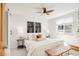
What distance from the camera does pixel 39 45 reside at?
210 cm

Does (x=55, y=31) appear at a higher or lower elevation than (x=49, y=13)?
lower

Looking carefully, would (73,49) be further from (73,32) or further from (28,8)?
(28,8)

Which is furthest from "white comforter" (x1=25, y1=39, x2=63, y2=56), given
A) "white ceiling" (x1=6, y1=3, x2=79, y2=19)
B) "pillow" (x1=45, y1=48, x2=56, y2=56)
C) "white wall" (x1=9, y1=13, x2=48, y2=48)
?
"white ceiling" (x1=6, y1=3, x2=79, y2=19)

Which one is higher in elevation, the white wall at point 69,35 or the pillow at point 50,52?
the white wall at point 69,35

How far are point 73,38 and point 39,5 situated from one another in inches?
34.1

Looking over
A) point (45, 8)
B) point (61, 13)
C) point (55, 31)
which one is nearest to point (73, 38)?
point (55, 31)

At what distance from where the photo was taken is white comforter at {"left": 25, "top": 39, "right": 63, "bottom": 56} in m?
2.09

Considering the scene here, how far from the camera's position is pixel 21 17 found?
84.0 inches

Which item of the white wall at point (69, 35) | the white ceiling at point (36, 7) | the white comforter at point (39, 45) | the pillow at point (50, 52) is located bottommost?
the pillow at point (50, 52)

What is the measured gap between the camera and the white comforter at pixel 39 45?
209cm

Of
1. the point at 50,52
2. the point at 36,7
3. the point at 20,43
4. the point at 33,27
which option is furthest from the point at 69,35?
the point at 20,43

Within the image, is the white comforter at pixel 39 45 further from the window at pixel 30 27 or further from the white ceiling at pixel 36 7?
the white ceiling at pixel 36 7

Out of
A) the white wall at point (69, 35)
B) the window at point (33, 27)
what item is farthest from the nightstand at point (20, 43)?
the white wall at point (69, 35)

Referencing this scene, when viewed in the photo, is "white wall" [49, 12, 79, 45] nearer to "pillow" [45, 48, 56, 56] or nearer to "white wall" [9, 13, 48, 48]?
"white wall" [9, 13, 48, 48]
